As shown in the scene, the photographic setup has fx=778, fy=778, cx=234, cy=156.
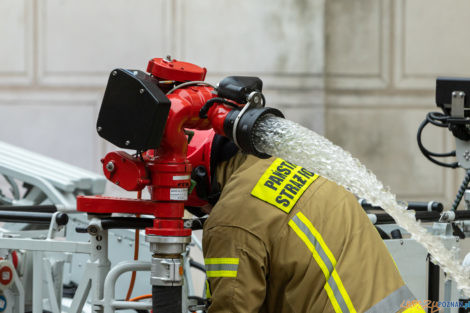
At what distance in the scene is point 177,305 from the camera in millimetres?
1870

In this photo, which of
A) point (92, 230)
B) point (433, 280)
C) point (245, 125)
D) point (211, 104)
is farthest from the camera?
point (433, 280)

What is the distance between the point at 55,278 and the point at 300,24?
14.0 ft

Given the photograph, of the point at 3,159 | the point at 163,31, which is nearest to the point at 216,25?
the point at 163,31

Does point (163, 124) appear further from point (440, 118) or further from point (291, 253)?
point (440, 118)

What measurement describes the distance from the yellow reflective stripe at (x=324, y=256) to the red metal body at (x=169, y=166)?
28 centimetres

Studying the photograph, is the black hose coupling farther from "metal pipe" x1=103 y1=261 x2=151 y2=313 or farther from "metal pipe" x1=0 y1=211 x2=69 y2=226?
"metal pipe" x1=0 y1=211 x2=69 y2=226

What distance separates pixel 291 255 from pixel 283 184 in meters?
0.20

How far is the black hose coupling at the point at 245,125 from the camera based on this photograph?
5.91 ft

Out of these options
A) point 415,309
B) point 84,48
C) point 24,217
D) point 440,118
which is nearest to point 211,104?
point 415,309

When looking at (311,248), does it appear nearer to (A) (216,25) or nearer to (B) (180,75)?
(B) (180,75)

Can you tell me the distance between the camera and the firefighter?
1.93 m

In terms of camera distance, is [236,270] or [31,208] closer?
[236,270]

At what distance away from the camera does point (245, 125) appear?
5.92ft

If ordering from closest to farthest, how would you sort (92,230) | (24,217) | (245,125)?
(245,125) → (92,230) → (24,217)
